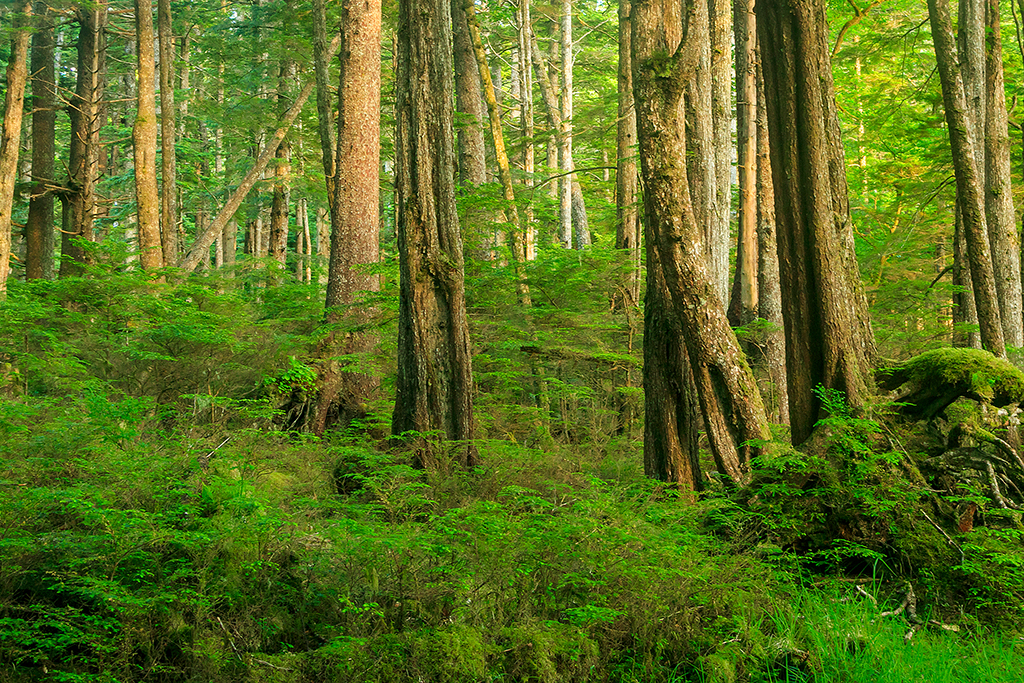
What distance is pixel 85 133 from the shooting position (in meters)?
15.7

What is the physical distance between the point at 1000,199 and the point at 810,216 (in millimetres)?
6994

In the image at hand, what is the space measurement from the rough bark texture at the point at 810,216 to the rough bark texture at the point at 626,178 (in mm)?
5124

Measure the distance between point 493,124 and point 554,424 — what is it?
6.10 metres

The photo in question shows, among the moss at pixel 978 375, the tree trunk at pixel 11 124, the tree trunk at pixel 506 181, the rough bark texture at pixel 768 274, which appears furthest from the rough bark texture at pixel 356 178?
the moss at pixel 978 375

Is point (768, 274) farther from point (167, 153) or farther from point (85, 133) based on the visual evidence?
point (85, 133)

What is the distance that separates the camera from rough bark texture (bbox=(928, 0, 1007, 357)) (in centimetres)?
973

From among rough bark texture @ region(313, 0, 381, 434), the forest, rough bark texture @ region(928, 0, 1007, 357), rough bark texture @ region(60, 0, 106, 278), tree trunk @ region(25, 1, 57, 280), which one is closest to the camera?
the forest

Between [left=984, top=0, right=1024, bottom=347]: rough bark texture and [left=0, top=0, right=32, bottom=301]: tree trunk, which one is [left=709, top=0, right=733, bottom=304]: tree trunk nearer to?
[left=984, top=0, right=1024, bottom=347]: rough bark texture

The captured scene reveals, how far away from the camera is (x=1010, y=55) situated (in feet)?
56.4

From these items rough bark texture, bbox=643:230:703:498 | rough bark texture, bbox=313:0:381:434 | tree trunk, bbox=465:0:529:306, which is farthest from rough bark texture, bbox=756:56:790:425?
rough bark texture, bbox=313:0:381:434

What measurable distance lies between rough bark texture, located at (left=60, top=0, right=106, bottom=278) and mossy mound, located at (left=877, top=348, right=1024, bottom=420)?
14977 mm

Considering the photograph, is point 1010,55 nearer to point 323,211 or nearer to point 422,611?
point 422,611

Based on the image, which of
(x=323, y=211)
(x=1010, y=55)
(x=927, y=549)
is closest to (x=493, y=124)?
(x=927, y=549)

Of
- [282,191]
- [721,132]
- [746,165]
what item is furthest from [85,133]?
[746,165]
